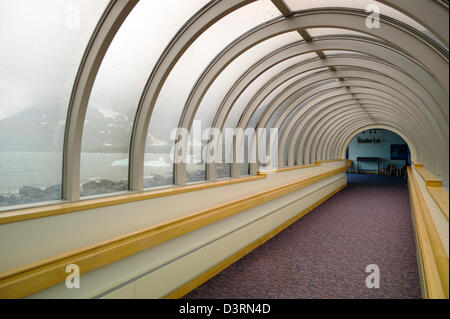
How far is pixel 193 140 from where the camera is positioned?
228 inches

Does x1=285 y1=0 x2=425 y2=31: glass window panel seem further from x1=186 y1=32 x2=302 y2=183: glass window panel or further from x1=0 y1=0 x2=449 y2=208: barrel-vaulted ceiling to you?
x1=186 y1=32 x2=302 y2=183: glass window panel

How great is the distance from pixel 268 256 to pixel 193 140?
268 cm

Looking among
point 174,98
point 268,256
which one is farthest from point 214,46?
point 268,256

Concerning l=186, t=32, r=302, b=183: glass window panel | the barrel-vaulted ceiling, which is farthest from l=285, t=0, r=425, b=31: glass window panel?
l=186, t=32, r=302, b=183: glass window panel

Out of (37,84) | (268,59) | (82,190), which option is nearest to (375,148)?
(268,59)

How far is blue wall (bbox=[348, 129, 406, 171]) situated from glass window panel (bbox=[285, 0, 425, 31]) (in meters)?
28.8

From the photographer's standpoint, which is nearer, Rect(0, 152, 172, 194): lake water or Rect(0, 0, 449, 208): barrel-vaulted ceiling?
Rect(0, 152, 172, 194): lake water

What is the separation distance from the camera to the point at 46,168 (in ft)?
11.0

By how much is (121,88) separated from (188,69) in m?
1.43

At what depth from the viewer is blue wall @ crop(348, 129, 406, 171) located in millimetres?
29609

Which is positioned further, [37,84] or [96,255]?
[37,84]

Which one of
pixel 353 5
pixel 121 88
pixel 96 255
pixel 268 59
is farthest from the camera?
pixel 268 59

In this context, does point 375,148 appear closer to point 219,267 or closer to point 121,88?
point 219,267
